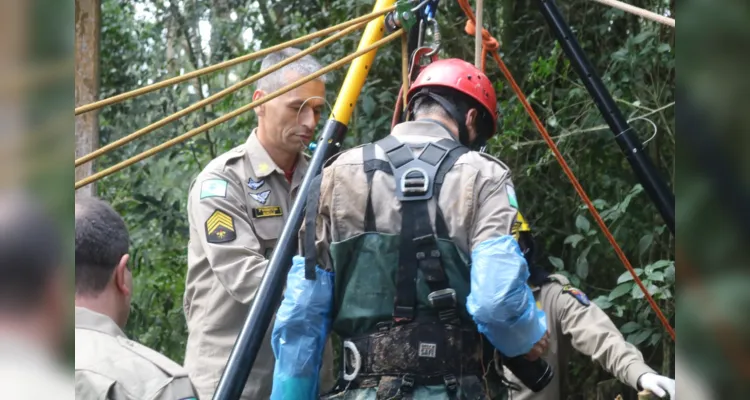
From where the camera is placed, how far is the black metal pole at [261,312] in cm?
322

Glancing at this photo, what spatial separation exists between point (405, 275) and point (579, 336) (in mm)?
1632

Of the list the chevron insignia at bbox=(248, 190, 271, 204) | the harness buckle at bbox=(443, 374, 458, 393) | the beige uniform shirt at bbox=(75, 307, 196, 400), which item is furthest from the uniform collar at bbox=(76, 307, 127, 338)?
the chevron insignia at bbox=(248, 190, 271, 204)

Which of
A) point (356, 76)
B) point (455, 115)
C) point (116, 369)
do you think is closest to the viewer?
point (116, 369)

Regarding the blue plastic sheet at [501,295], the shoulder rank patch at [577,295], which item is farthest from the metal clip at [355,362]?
the shoulder rank patch at [577,295]

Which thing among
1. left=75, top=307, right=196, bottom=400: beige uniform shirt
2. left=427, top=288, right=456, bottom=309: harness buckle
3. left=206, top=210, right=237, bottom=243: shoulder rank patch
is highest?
left=206, top=210, right=237, bottom=243: shoulder rank patch

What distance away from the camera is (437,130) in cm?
295

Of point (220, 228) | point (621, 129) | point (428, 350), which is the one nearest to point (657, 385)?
point (621, 129)

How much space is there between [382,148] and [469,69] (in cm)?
53

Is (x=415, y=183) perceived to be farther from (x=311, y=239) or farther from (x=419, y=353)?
(x=419, y=353)

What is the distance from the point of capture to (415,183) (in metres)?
2.70

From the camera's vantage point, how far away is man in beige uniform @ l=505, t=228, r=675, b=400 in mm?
3756

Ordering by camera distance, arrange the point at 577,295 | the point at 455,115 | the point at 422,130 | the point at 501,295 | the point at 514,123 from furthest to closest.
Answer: the point at 514,123 → the point at 577,295 → the point at 455,115 → the point at 422,130 → the point at 501,295

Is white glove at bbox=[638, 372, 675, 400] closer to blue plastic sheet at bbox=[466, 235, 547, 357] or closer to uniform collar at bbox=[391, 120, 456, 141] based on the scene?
blue plastic sheet at bbox=[466, 235, 547, 357]

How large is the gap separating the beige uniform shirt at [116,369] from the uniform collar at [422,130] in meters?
1.22
